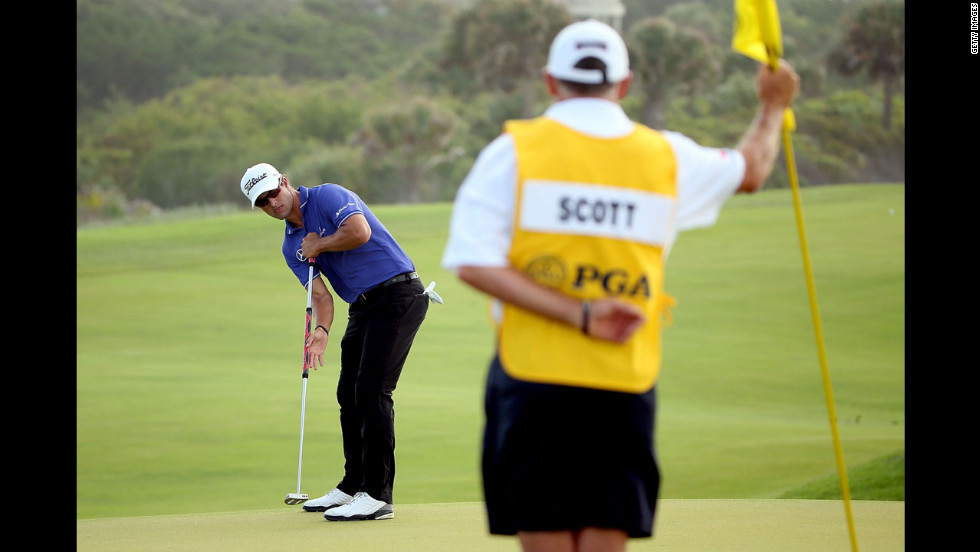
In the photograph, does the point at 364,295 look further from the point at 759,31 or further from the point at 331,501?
the point at 759,31

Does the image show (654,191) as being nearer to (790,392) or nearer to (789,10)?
(790,392)

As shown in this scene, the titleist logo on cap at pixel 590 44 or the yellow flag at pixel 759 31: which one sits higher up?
the yellow flag at pixel 759 31

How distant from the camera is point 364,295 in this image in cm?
472

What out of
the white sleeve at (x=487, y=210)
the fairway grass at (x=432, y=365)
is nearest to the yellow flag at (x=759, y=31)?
the white sleeve at (x=487, y=210)

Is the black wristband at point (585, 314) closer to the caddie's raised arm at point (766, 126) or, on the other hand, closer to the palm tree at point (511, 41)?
the caddie's raised arm at point (766, 126)

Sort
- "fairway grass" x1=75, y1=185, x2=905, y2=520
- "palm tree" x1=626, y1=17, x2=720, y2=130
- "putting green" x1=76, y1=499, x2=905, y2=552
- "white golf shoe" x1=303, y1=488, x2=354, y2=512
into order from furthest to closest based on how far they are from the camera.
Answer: "palm tree" x1=626, y1=17, x2=720, y2=130, "fairway grass" x1=75, y1=185, x2=905, y2=520, "white golf shoe" x1=303, y1=488, x2=354, y2=512, "putting green" x1=76, y1=499, x2=905, y2=552

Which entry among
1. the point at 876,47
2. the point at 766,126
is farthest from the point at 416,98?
the point at 766,126

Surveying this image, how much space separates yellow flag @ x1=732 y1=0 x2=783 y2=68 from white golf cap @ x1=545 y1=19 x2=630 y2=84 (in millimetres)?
416

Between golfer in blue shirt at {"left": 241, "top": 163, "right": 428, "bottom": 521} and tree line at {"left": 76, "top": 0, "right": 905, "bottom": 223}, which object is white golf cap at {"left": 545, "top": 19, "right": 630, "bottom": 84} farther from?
tree line at {"left": 76, "top": 0, "right": 905, "bottom": 223}

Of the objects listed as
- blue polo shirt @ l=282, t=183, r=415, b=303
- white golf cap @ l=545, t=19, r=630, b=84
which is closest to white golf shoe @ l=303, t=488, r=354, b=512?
blue polo shirt @ l=282, t=183, r=415, b=303

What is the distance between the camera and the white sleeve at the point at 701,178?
8.03ft

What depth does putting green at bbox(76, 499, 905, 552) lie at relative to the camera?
4023 mm

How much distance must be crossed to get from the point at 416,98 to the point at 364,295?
88.8 feet

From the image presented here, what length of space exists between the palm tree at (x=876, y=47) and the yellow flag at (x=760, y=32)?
26279 millimetres
